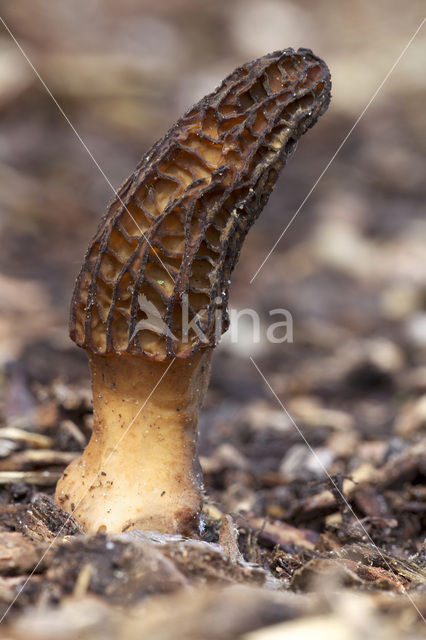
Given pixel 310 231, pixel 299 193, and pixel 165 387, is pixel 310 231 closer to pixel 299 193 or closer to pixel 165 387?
pixel 299 193

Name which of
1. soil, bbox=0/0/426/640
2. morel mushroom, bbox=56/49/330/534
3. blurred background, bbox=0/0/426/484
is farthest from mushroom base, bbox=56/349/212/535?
blurred background, bbox=0/0/426/484

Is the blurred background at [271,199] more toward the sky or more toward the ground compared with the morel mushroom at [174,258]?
more toward the sky

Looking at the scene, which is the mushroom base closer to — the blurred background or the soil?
the soil

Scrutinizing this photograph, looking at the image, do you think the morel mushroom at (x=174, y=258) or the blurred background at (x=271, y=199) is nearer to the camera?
the morel mushroom at (x=174, y=258)

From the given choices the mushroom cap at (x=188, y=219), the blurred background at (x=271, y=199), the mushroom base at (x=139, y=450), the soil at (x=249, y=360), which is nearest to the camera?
the soil at (x=249, y=360)

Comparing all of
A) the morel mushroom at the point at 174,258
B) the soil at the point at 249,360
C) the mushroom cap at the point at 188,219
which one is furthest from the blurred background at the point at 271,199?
the mushroom cap at the point at 188,219

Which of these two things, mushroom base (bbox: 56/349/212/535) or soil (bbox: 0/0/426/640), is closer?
soil (bbox: 0/0/426/640)

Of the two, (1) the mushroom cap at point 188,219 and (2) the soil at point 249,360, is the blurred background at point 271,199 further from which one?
(1) the mushroom cap at point 188,219
